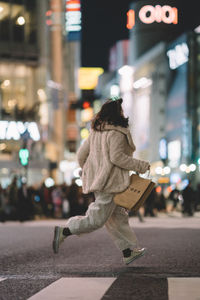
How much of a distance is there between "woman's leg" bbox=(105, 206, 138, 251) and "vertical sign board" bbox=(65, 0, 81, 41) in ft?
132

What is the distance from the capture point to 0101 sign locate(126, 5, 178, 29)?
3939 inches

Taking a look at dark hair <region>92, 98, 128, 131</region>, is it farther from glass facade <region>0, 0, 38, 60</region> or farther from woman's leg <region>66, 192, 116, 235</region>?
glass facade <region>0, 0, 38, 60</region>

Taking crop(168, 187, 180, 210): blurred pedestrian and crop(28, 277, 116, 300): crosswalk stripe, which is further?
crop(168, 187, 180, 210): blurred pedestrian

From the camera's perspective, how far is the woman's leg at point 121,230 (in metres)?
6.01

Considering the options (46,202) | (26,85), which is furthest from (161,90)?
(46,202)

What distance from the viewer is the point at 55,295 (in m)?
4.36

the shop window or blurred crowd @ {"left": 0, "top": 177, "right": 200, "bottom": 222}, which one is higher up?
the shop window

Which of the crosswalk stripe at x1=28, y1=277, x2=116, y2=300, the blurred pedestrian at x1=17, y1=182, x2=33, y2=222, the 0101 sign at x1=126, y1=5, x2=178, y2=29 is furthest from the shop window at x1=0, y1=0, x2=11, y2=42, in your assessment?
the 0101 sign at x1=126, y1=5, x2=178, y2=29

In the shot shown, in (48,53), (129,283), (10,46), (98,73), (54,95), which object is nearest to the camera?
(129,283)

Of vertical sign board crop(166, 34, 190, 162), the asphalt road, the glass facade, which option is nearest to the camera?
the asphalt road

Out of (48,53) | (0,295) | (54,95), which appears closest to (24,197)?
(0,295)

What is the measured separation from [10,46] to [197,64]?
3146cm

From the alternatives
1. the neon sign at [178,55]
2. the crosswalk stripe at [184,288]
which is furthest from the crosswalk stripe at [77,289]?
the neon sign at [178,55]

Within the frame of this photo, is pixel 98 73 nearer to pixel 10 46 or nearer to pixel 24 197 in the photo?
pixel 10 46
